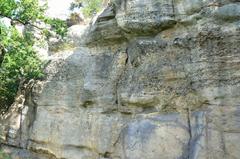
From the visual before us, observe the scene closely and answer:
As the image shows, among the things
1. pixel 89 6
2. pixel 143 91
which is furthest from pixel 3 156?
pixel 89 6

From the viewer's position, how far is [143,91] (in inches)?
417

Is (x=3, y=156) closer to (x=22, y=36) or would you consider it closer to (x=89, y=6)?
(x=22, y=36)

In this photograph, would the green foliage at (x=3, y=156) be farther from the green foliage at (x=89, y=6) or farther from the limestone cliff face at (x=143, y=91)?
the green foliage at (x=89, y=6)

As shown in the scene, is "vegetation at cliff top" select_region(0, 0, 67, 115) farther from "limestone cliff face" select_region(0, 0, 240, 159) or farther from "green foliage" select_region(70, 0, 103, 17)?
"green foliage" select_region(70, 0, 103, 17)

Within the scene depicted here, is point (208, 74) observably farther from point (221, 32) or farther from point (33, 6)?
point (33, 6)

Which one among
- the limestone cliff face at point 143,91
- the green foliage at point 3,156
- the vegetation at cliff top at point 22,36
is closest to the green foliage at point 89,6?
the vegetation at cliff top at point 22,36

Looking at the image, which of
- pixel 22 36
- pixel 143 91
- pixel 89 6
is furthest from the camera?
pixel 89 6

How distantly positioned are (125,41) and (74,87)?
87.0 inches

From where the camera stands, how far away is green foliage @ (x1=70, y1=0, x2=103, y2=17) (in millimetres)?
19133

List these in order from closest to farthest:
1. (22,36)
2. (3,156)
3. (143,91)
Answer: (143,91), (3,156), (22,36)

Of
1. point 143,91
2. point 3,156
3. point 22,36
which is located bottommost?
point 3,156

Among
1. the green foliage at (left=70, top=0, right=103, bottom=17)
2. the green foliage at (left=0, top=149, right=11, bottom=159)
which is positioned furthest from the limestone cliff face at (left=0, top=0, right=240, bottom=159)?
the green foliage at (left=70, top=0, right=103, bottom=17)

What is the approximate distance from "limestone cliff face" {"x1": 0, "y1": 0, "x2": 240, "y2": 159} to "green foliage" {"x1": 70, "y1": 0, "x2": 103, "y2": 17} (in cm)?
579

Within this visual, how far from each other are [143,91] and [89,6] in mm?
10556
